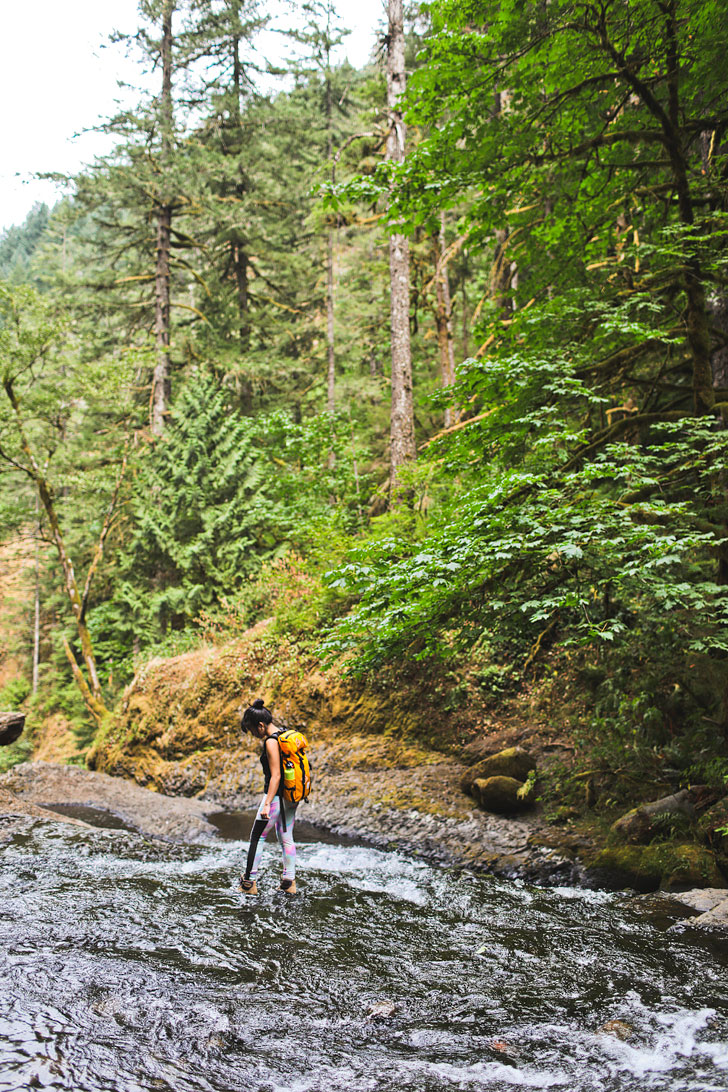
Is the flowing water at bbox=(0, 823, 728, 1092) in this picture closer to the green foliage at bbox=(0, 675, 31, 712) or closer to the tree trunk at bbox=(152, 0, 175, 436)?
the tree trunk at bbox=(152, 0, 175, 436)

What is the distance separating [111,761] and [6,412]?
8767 millimetres

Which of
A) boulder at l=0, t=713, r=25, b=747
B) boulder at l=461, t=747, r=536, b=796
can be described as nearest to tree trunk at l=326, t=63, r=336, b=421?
boulder at l=0, t=713, r=25, b=747

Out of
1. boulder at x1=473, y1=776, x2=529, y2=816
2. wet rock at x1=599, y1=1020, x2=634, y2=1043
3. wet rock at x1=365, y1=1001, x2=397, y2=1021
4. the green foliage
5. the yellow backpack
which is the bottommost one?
the green foliage

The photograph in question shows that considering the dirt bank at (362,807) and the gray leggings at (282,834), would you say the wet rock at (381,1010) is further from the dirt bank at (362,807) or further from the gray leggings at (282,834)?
the dirt bank at (362,807)

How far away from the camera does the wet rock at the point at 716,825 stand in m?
5.66

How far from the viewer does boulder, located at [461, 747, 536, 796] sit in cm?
806

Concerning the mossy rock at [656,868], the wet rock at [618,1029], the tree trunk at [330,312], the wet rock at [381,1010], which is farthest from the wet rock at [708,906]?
the tree trunk at [330,312]

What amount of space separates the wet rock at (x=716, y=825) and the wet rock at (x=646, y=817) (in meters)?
0.22

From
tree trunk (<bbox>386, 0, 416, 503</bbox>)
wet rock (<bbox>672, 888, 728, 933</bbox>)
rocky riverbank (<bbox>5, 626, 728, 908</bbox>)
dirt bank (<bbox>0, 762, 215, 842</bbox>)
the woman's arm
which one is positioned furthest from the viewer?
tree trunk (<bbox>386, 0, 416, 503</bbox>)

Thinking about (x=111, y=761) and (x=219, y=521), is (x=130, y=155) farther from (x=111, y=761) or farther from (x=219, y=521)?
(x=111, y=761)

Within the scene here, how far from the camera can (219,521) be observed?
1550 centimetres

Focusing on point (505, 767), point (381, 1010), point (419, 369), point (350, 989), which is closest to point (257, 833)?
point (350, 989)

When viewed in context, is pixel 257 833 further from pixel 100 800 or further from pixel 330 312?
pixel 330 312

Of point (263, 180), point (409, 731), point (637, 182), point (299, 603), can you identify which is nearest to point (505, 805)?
point (409, 731)
